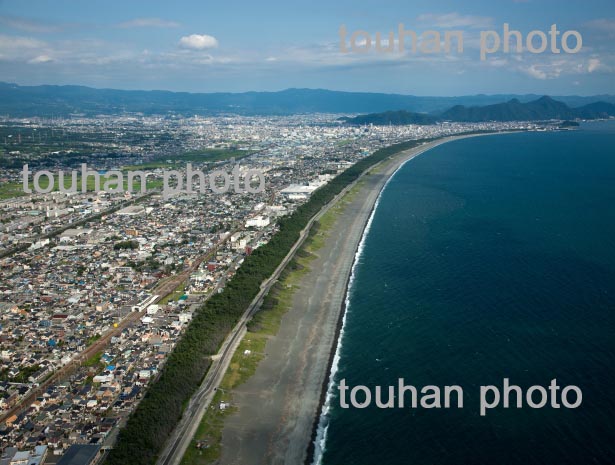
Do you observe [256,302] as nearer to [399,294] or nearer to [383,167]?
[399,294]

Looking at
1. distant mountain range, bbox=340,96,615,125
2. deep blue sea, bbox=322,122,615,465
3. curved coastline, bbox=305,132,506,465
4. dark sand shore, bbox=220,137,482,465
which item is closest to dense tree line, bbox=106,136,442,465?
dark sand shore, bbox=220,137,482,465

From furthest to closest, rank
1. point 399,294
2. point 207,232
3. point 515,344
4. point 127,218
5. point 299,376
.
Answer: point 127,218 → point 207,232 → point 399,294 → point 515,344 → point 299,376

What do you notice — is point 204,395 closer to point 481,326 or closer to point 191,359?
point 191,359

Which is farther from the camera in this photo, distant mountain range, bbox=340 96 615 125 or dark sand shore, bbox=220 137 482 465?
distant mountain range, bbox=340 96 615 125

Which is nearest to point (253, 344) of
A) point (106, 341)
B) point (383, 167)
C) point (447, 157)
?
point (106, 341)

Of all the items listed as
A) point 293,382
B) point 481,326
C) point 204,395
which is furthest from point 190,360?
point 481,326

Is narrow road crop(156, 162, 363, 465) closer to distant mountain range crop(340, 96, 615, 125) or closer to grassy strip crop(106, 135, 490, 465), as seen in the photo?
grassy strip crop(106, 135, 490, 465)

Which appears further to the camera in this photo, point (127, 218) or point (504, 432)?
point (127, 218)
